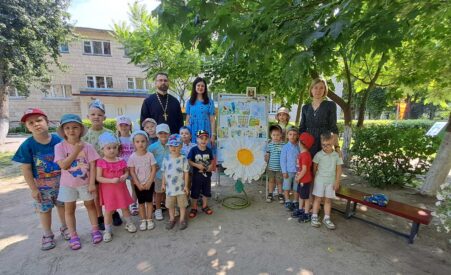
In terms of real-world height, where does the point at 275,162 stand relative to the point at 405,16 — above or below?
below

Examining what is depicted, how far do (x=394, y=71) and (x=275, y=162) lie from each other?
4352 millimetres

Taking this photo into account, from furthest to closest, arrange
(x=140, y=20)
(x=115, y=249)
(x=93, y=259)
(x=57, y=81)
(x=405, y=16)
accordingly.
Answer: (x=57, y=81)
(x=140, y=20)
(x=115, y=249)
(x=93, y=259)
(x=405, y=16)

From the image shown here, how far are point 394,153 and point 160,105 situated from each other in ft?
16.1

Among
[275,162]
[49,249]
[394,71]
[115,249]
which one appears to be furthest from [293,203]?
[394,71]

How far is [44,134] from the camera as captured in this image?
2820 mm

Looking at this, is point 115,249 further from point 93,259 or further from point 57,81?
point 57,81

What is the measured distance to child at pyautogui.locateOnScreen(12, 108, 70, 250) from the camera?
8.79 feet

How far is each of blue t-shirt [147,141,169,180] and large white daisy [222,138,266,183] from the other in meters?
1.03

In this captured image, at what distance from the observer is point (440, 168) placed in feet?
14.9

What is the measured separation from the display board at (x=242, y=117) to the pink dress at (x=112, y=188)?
192 centimetres

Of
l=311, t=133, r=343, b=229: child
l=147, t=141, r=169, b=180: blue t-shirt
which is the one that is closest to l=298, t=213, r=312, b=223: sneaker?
l=311, t=133, r=343, b=229: child

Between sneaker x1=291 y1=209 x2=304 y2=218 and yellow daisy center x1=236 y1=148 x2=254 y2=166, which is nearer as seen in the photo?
sneaker x1=291 y1=209 x2=304 y2=218

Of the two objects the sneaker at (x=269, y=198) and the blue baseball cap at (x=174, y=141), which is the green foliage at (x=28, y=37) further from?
the sneaker at (x=269, y=198)

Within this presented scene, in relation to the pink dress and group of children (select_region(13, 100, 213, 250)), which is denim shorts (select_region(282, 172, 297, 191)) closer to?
group of children (select_region(13, 100, 213, 250))
